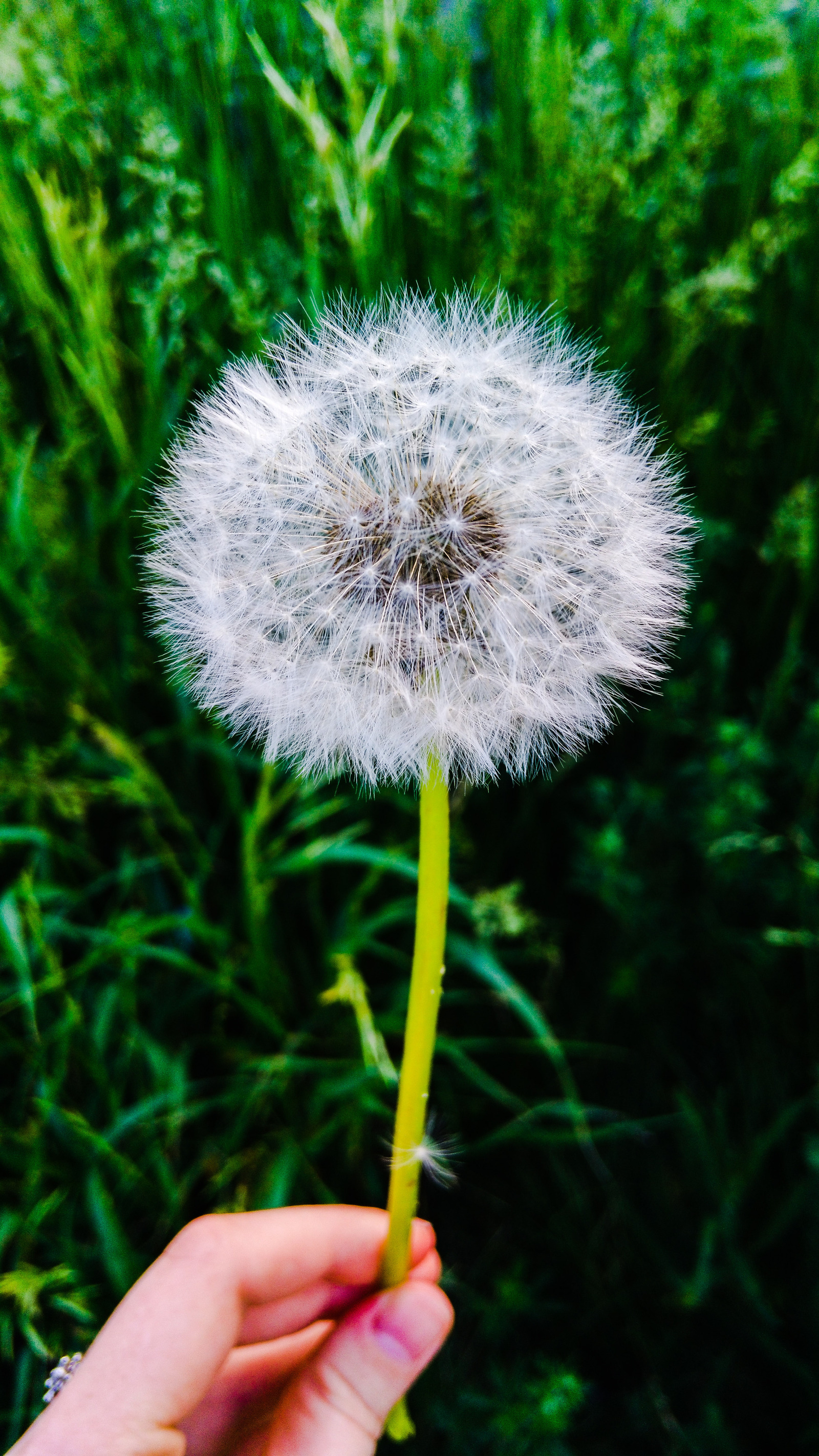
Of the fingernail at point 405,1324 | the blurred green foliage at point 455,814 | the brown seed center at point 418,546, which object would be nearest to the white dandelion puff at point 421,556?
the brown seed center at point 418,546

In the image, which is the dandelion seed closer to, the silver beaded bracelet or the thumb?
the thumb

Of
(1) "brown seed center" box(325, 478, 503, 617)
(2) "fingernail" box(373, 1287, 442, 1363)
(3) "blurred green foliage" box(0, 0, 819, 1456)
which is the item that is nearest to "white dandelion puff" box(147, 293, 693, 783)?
(1) "brown seed center" box(325, 478, 503, 617)

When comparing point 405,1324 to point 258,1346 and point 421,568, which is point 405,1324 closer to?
point 258,1346

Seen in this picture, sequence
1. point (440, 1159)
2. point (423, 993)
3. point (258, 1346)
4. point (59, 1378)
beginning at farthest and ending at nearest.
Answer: point (440, 1159), point (258, 1346), point (59, 1378), point (423, 993)

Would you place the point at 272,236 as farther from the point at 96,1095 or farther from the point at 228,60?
the point at 96,1095

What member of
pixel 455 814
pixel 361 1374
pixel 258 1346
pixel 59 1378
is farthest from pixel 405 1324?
pixel 455 814

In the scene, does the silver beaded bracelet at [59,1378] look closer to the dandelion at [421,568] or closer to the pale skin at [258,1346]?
the pale skin at [258,1346]

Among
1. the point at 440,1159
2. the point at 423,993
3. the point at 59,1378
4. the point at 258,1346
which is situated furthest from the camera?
the point at 440,1159
